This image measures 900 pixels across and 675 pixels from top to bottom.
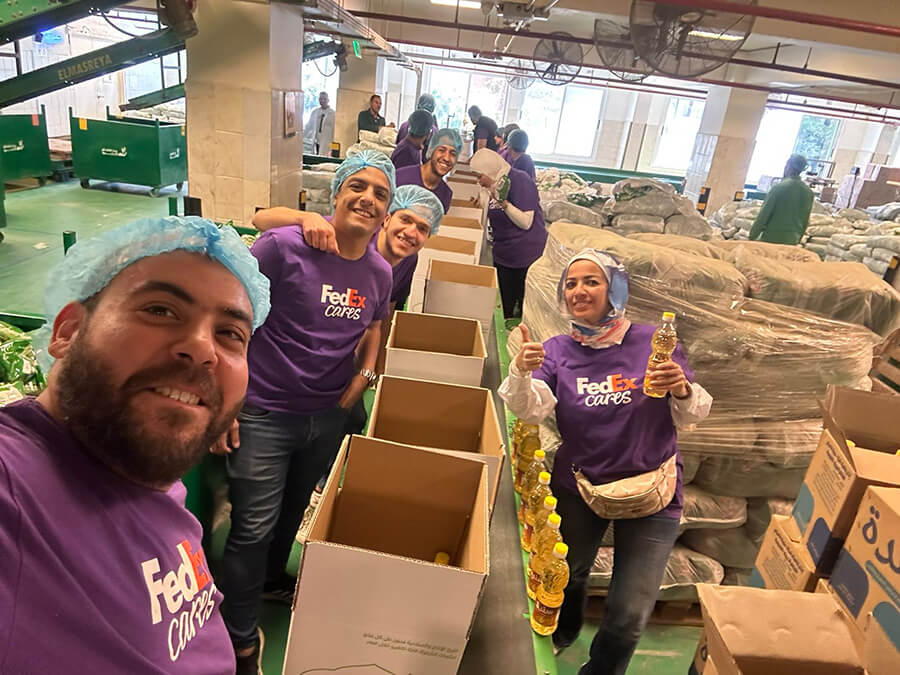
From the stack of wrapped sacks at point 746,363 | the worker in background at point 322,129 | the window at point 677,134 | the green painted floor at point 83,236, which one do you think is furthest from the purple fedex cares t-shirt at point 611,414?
the window at point 677,134

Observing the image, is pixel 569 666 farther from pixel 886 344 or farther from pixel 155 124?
pixel 155 124

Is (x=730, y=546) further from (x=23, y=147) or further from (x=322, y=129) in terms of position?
(x=322, y=129)

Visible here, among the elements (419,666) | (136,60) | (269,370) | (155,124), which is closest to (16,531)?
(419,666)

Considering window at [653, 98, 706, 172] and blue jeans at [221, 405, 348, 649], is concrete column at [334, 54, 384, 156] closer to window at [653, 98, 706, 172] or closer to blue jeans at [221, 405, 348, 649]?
blue jeans at [221, 405, 348, 649]

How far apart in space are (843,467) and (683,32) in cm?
293

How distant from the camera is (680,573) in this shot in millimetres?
2691

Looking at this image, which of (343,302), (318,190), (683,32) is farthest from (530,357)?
(318,190)

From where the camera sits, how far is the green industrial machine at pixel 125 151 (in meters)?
8.42

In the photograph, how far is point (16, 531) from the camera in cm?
69

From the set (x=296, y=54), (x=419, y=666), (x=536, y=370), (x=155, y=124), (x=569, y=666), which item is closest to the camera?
(x=419, y=666)

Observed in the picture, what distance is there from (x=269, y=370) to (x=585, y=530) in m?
1.24

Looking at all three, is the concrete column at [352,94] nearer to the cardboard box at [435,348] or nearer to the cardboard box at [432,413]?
the cardboard box at [435,348]

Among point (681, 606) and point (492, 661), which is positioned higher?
point (492, 661)

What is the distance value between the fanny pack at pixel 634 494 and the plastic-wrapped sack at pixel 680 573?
2.69 ft
